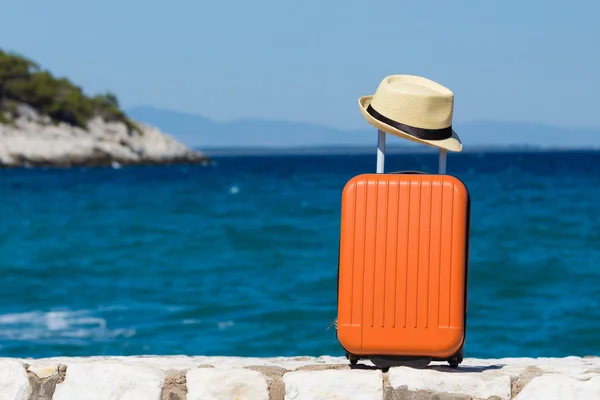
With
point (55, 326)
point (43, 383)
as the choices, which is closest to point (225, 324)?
point (55, 326)

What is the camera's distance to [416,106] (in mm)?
4051

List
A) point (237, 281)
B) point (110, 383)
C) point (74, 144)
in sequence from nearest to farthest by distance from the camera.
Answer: point (110, 383) → point (237, 281) → point (74, 144)

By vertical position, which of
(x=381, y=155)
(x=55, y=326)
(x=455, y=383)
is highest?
(x=381, y=155)

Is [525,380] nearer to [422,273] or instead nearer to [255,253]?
[422,273]

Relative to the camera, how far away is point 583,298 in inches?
555

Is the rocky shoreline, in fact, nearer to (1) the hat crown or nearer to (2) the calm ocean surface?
(2) the calm ocean surface

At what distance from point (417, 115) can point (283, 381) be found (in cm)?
118

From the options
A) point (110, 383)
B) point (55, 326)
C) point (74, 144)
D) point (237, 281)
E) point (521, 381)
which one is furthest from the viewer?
point (74, 144)

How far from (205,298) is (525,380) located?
10.5 metres

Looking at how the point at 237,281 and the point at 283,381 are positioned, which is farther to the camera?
the point at 237,281

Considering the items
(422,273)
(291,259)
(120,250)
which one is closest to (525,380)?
(422,273)

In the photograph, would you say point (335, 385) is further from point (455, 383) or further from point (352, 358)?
point (455, 383)

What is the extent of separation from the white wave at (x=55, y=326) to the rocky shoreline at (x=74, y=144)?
236 ft

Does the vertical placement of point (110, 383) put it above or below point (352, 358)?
below
